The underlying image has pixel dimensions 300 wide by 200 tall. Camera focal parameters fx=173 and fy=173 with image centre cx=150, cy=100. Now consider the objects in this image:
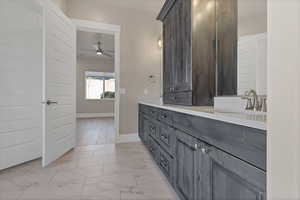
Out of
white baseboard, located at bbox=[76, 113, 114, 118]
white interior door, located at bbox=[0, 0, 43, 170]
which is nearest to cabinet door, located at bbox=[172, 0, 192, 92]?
white interior door, located at bbox=[0, 0, 43, 170]

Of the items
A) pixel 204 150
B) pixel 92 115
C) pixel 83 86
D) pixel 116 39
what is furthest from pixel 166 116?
pixel 83 86

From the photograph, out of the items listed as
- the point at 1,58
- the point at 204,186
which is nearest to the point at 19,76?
the point at 1,58

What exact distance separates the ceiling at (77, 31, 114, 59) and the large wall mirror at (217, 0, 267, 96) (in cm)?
441

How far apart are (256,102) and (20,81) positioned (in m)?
2.71

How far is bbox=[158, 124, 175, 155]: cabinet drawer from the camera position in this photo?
1543 millimetres

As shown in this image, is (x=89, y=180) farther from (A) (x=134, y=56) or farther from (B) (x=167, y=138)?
(A) (x=134, y=56)

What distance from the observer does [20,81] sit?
2309 millimetres

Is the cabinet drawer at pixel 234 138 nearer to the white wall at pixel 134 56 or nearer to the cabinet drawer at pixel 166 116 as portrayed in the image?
the cabinet drawer at pixel 166 116

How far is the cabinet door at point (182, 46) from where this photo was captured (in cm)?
189

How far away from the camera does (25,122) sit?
2.36 metres

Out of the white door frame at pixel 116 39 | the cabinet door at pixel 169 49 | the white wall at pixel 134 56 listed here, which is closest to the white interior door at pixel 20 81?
the white door frame at pixel 116 39

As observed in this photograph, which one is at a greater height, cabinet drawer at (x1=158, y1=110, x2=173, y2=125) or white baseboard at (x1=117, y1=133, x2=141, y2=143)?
cabinet drawer at (x1=158, y1=110, x2=173, y2=125)

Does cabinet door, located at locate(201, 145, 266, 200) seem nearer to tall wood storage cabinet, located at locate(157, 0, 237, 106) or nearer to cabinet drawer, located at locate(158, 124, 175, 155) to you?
cabinet drawer, located at locate(158, 124, 175, 155)

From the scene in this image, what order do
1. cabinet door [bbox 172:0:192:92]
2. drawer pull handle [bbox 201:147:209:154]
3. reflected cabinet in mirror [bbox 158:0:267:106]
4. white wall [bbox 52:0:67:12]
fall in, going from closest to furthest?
drawer pull handle [bbox 201:147:209:154] → reflected cabinet in mirror [bbox 158:0:267:106] → cabinet door [bbox 172:0:192:92] → white wall [bbox 52:0:67:12]
